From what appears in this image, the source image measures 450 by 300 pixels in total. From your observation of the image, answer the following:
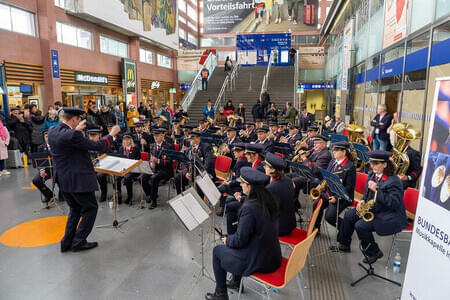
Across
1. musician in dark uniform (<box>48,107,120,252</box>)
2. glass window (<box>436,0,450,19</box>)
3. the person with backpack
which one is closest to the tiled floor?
musician in dark uniform (<box>48,107,120,252</box>)

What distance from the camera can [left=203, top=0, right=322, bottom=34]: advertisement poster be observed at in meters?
35.5

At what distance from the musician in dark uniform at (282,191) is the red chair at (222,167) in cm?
268

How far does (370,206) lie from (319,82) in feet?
88.6

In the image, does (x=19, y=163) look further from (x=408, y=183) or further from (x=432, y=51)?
(x=432, y=51)

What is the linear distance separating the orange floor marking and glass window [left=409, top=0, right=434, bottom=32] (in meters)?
9.17

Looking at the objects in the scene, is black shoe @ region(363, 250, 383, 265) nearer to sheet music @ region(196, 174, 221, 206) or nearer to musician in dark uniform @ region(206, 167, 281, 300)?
musician in dark uniform @ region(206, 167, 281, 300)

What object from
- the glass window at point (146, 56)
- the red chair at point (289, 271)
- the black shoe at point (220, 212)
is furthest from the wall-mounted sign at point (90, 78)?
the red chair at point (289, 271)

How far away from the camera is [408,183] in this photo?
18.0 ft

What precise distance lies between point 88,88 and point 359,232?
19014 mm

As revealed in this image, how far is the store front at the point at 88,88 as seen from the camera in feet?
56.4

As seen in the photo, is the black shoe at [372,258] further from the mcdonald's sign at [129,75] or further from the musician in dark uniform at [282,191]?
the mcdonald's sign at [129,75]

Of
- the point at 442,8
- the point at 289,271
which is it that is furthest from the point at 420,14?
the point at 289,271

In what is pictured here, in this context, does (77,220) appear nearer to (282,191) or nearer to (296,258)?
(282,191)

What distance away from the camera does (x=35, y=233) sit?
18.8 feet
